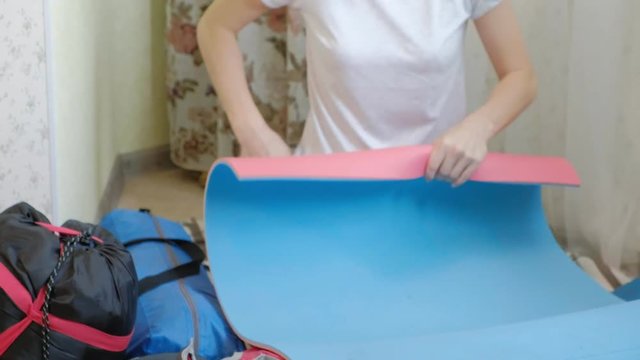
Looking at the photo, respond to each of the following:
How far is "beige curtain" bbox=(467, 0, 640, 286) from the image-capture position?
1.70 m

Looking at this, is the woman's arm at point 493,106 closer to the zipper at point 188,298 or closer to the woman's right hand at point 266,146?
the woman's right hand at point 266,146

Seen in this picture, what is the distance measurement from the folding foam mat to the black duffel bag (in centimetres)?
14

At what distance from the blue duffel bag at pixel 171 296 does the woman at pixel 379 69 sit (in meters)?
0.22

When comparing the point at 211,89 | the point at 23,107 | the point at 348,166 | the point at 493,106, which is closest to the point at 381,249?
the point at 348,166

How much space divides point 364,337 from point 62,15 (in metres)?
0.76

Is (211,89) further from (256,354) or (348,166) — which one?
(256,354)

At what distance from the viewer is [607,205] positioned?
1.80m

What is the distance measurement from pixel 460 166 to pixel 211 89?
149cm

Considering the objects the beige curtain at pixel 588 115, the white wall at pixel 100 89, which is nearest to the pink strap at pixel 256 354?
the white wall at pixel 100 89

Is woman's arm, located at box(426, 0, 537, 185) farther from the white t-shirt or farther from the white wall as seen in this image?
the white wall

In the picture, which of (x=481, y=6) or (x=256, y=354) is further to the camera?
(x=481, y=6)

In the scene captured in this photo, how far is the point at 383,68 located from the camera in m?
1.28

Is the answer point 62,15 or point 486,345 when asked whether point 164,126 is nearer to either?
point 62,15

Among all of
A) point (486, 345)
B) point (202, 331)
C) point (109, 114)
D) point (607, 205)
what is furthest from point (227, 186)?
point (109, 114)
